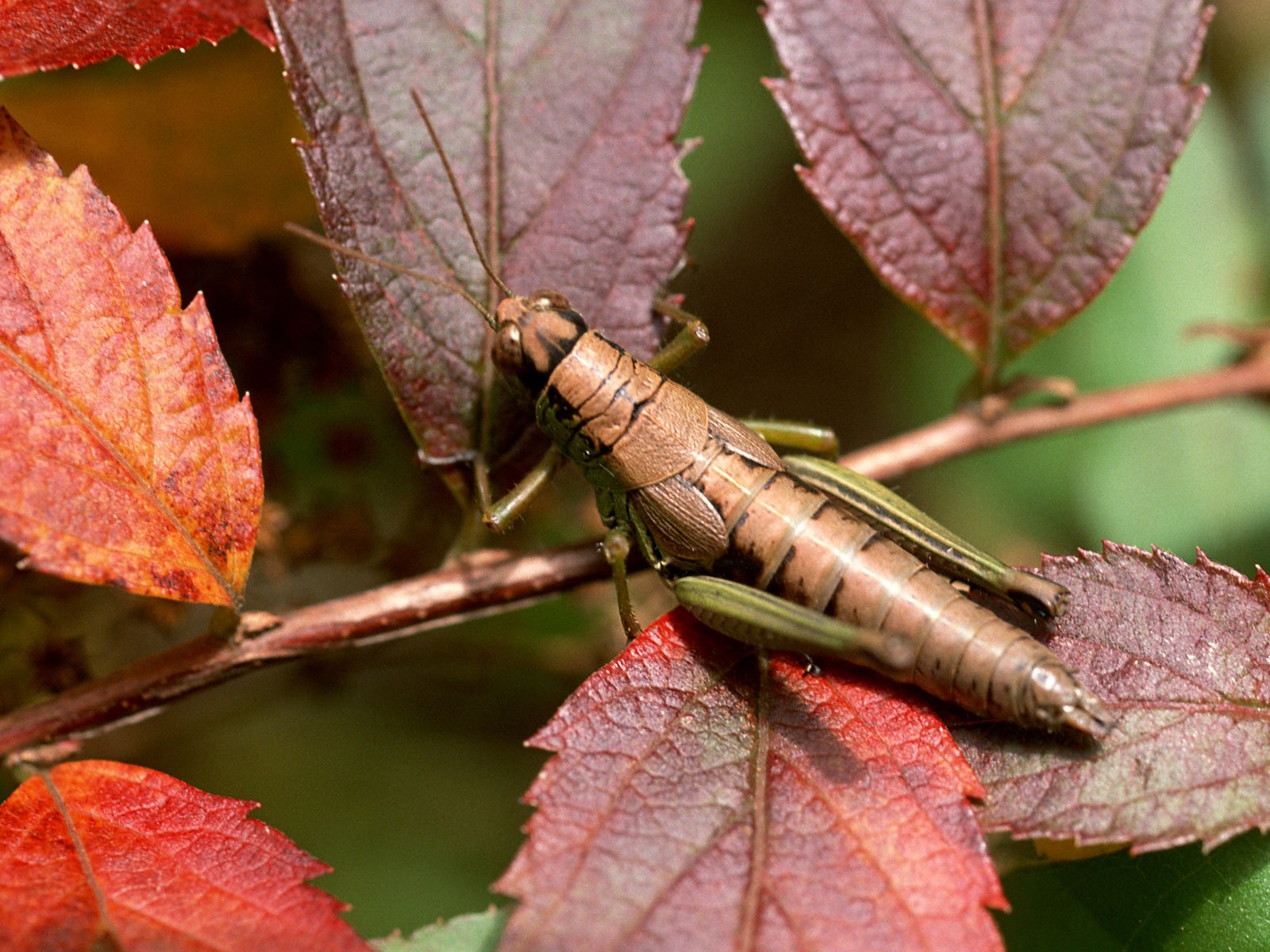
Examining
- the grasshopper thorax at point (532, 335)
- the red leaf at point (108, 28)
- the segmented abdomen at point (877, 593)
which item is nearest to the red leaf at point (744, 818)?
the segmented abdomen at point (877, 593)

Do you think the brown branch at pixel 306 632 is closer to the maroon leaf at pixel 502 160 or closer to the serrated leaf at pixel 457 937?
the maroon leaf at pixel 502 160

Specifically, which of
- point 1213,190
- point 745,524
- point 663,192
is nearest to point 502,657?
point 745,524

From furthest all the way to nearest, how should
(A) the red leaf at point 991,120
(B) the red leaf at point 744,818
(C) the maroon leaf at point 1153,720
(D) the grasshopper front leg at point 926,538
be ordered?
(A) the red leaf at point 991,120 → (D) the grasshopper front leg at point 926,538 → (C) the maroon leaf at point 1153,720 → (B) the red leaf at point 744,818

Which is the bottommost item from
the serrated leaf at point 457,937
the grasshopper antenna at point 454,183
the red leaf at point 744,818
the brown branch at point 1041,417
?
the serrated leaf at point 457,937

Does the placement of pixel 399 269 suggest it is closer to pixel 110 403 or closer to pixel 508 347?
pixel 508 347

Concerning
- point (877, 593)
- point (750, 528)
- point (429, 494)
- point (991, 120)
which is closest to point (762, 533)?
point (750, 528)

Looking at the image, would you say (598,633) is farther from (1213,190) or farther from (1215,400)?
(1213,190)
